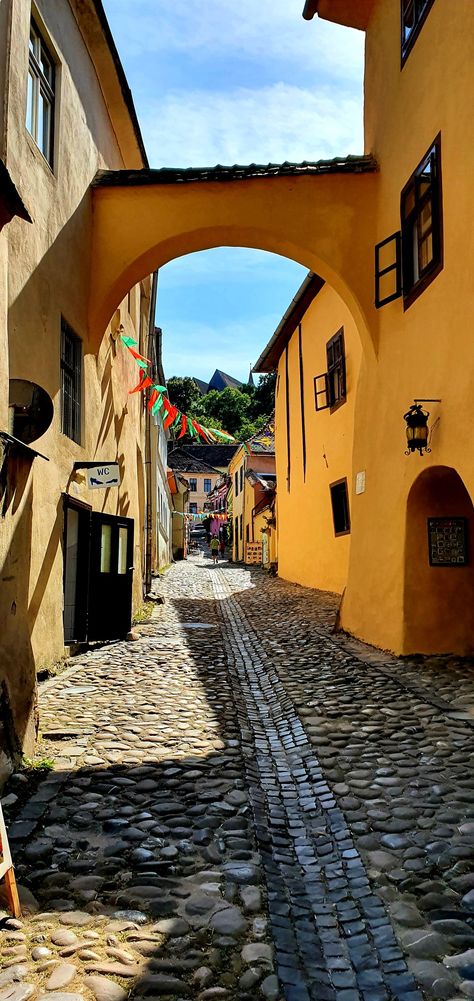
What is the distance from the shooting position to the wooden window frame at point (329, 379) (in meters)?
13.5

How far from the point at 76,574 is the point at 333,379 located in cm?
766

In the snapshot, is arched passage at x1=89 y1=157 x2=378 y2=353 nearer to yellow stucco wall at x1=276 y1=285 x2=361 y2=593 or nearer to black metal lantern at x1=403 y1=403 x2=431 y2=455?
black metal lantern at x1=403 y1=403 x2=431 y2=455

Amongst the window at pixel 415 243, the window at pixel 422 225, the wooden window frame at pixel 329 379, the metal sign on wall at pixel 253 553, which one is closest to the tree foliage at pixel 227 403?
the metal sign on wall at pixel 253 553

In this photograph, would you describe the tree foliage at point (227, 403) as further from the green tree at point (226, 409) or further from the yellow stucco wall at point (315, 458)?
the yellow stucco wall at point (315, 458)

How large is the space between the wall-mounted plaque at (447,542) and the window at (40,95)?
5643mm

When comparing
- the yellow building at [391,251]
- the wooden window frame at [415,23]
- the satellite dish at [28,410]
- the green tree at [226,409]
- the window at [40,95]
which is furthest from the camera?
the green tree at [226,409]

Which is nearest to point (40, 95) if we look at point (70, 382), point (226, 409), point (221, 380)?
point (70, 382)

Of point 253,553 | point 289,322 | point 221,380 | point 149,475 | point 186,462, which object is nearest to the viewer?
point 149,475

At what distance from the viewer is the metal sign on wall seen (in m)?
30.0

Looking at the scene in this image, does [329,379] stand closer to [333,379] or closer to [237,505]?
[333,379]

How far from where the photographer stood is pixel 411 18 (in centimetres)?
788

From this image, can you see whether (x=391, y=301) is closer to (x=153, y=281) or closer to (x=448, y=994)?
(x=448, y=994)

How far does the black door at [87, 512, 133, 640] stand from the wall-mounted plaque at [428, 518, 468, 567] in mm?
4178

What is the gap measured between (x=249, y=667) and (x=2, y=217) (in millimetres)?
5318
